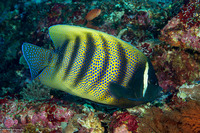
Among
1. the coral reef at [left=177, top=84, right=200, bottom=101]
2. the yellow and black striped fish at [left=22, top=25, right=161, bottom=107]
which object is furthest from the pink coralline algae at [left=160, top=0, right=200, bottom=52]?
the yellow and black striped fish at [left=22, top=25, right=161, bottom=107]

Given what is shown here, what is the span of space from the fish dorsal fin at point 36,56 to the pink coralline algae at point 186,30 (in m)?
2.34

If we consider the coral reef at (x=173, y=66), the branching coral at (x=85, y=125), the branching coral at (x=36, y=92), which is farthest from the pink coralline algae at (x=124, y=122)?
the branching coral at (x=36, y=92)

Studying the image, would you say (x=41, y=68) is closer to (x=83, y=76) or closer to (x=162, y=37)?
(x=83, y=76)

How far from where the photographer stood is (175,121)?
1974 mm

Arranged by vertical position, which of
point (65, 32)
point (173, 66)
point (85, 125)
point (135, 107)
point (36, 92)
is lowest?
point (36, 92)

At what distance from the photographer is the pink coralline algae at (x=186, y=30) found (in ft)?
9.31

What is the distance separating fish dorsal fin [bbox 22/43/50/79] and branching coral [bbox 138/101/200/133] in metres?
1.51

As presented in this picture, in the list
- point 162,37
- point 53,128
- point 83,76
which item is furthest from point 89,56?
point 162,37

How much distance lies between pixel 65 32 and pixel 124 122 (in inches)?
57.3

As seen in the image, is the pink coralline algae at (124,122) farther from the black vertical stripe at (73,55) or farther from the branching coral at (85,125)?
the black vertical stripe at (73,55)

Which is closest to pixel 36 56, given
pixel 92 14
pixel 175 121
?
pixel 175 121

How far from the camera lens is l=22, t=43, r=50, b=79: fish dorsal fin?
177 centimetres

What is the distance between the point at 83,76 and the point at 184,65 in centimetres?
251

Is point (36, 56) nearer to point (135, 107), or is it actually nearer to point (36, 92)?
point (135, 107)
